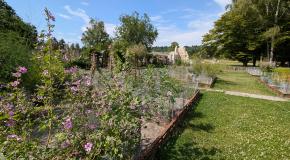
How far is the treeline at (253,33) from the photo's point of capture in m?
45.6

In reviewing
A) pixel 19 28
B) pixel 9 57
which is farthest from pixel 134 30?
pixel 9 57

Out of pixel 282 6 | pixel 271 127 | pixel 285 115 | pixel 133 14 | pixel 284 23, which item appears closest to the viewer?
pixel 271 127

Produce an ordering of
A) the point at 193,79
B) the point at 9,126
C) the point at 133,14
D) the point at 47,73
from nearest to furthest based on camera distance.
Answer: the point at 9,126, the point at 47,73, the point at 193,79, the point at 133,14

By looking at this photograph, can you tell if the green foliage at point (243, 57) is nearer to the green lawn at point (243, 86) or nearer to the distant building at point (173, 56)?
the distant building at point (173, 56)

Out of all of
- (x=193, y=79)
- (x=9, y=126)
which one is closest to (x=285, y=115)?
(x=193, y=79)

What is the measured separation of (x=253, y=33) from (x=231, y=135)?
48.9 meters

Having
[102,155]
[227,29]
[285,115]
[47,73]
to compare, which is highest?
[227,29]

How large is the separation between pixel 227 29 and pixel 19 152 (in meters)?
54.5

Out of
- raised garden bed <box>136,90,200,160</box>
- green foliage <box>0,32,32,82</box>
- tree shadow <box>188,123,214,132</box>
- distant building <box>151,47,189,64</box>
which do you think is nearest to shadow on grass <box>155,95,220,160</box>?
raised garden bed <box>136,90,200,160</box>

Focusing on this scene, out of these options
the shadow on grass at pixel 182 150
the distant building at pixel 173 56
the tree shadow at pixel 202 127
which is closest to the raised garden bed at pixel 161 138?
the shadow on grass at pixel 182 150

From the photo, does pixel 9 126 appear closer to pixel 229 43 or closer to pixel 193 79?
pixel 193 79

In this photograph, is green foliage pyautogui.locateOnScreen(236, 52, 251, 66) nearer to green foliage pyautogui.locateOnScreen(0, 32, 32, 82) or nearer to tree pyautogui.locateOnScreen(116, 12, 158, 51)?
tree pyautogui.locateOnScreen(116, 12, 158, 51)

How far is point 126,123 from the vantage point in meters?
4.05

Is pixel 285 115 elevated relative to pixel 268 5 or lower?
lower
